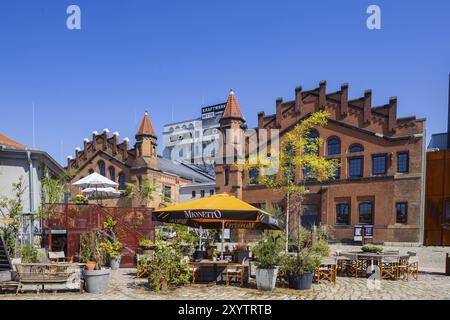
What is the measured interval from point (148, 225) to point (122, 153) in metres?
30.9

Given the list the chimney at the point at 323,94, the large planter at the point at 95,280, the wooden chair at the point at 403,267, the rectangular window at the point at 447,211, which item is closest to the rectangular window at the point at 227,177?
the chimney at the point at 323,94

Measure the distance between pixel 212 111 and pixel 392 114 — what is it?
4485 centimetres

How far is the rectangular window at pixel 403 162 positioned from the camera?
27.9m

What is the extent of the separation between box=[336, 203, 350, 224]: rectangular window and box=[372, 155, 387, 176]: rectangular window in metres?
3.80

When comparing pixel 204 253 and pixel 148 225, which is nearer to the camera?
pixel 204 253

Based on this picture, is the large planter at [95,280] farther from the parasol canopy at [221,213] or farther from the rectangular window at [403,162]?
the rectangular window at [403,162]

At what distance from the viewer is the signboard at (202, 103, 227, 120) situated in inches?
2717

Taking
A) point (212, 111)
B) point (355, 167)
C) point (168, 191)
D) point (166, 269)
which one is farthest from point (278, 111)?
point (212, 111)

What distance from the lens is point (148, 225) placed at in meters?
14.5

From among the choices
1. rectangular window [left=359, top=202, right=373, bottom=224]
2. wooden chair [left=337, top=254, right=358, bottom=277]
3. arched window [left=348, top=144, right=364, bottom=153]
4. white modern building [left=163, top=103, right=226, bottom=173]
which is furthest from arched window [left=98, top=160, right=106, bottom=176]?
wooden chair [left=337, top=254, right=358, bottom=277]

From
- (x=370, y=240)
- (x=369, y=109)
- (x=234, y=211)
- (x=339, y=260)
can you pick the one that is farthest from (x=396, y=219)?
(x=234, y=211)

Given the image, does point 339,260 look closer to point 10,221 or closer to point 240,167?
point 10,221

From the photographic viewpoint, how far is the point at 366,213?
97.4 ft

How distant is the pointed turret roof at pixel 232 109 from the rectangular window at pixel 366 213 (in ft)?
47.0
